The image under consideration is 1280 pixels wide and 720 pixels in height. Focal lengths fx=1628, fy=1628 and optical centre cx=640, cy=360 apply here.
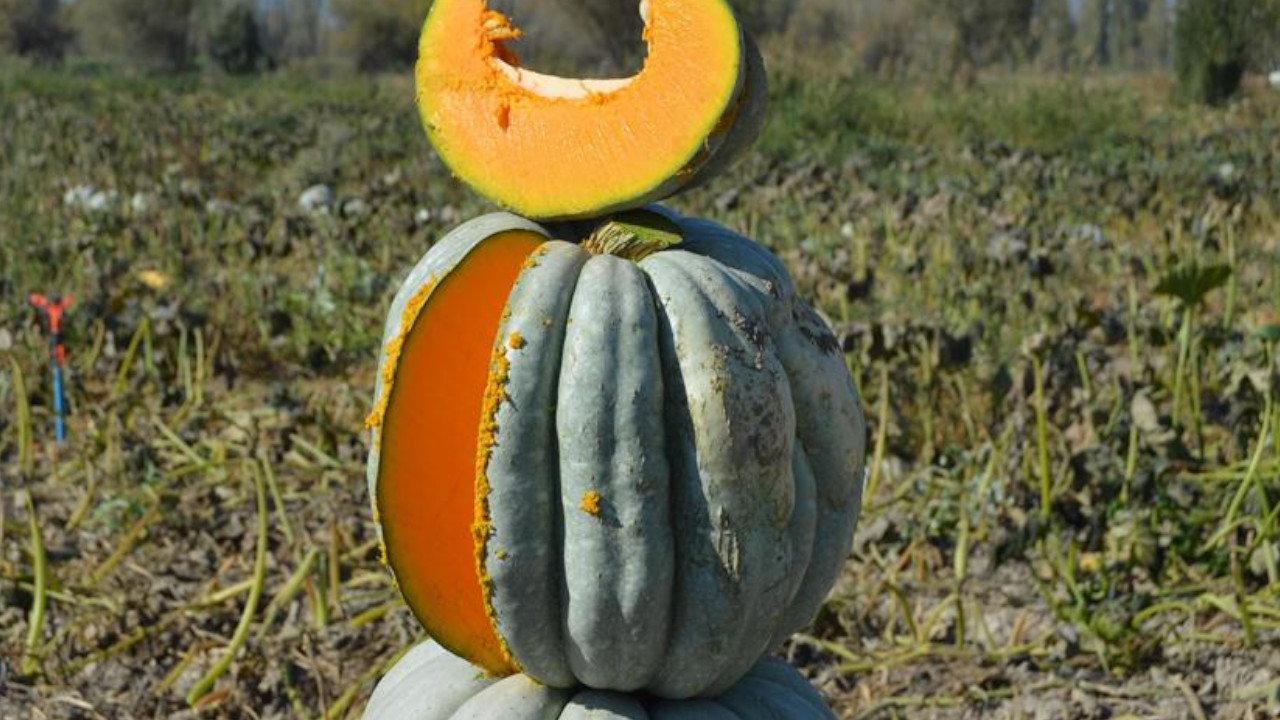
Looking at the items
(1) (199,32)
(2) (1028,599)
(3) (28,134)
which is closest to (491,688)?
(2) (1028,599)

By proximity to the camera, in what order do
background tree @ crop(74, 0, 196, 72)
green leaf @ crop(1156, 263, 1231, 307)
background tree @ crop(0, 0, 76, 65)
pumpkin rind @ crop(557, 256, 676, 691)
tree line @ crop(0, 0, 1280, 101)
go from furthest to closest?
background tree @ crop(74, 0, 196, 72)
background tree @ crop(0, 0, 76, 65)
tree line @ crop(0, 0, 1280, 101)
green leaf @ crop(1156, 263, 1231, 307)
pumpkin rind @ crop(557, 256, 676, 691)

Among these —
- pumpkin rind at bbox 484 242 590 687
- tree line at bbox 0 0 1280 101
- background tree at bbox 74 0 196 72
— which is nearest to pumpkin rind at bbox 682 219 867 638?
pumpkin rind at bbox 484 242 590 687

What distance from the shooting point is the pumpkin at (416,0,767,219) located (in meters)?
1.84

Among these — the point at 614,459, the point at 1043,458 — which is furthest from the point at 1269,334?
the point at 614,459

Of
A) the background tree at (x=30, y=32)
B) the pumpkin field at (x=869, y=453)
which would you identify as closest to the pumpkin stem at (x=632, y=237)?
the pumpkin field at (x=869, y=453)

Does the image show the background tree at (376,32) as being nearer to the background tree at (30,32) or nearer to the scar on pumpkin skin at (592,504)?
the background tree at (30,32)

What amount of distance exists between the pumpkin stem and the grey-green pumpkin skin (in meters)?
0.02

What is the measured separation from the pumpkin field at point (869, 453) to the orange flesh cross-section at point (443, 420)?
1140 mm

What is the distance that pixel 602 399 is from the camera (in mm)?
1784

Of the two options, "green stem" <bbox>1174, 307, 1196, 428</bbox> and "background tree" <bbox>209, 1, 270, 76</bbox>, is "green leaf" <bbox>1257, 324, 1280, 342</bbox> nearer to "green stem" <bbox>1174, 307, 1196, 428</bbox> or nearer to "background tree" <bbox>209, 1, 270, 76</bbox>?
"green stem" <bbox>1174, 307, 1196, 428</bbox>

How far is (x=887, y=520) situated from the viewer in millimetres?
3773

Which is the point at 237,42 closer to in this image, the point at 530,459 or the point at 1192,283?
the point at 1192,283

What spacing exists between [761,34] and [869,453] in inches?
853

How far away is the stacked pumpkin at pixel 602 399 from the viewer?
71.3 inches
